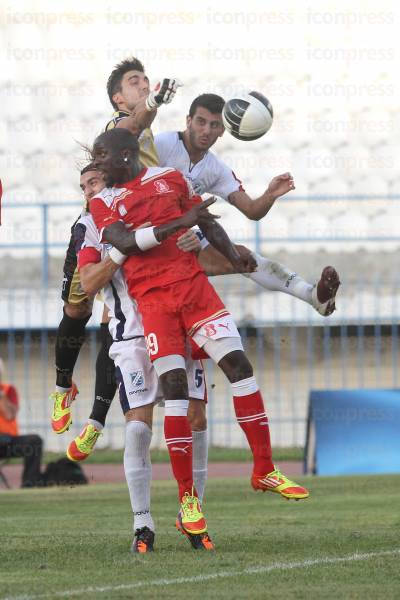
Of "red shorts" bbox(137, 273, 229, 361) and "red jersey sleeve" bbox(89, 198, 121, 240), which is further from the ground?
"red jersey sleeve" bbox(89, 198, 121, 240)

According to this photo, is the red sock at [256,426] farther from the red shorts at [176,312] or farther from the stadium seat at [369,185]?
the stadium seat at [369,185]

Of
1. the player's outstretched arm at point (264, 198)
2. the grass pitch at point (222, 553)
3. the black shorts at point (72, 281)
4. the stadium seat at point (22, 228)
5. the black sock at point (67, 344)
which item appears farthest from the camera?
the stadium seat at point (22, 228)

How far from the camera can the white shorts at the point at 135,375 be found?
6.67 metres

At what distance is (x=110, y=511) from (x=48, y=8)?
1202 cm

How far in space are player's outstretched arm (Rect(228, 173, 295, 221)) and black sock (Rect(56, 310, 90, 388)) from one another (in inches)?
50.7

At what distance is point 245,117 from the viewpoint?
7570 mm

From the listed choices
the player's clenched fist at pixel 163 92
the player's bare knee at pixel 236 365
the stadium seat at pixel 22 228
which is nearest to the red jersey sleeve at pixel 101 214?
the player's clenched fist at pixel 163 92

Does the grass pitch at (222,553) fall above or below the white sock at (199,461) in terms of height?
below

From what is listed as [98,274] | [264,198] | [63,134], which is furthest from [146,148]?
[63,134]

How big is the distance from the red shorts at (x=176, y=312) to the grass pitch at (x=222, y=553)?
109 centimetres

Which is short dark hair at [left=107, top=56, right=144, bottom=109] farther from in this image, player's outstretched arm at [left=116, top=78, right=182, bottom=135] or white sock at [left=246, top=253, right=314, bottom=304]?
white sock at [left=246, top=253, right=314, bottom=304]

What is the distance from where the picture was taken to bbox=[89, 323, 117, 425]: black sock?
27.2 ft

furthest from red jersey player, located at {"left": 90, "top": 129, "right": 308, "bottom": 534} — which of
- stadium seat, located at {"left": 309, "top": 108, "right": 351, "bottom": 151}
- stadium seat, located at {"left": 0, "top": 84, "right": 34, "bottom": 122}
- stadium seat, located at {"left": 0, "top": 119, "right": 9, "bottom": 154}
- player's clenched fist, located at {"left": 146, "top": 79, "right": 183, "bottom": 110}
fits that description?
stadium seat, located at {"left": 0, "top": 84, "right": 34, "bottom": 122}

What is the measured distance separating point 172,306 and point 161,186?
0.70 metres
